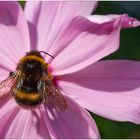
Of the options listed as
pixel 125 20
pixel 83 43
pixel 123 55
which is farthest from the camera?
pixel 123 55

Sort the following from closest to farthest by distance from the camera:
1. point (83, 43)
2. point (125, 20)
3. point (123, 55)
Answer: point (125, 20) < point (83, 43) < point (123, 55)

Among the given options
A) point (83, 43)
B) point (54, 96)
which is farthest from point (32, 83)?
point (83, 43)

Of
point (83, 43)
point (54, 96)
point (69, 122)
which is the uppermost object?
point (83, 43)

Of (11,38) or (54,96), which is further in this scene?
(11,38)

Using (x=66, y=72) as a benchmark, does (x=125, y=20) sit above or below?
above

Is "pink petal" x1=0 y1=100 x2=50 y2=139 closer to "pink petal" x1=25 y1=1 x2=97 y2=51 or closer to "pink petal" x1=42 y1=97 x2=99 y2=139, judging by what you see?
"pink petal" x1=42 y1=97 x2=99 y2=139

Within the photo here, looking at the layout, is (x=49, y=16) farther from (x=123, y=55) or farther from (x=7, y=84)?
(x=123, y=55)

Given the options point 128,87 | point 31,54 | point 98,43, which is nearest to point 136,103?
point 128,87
